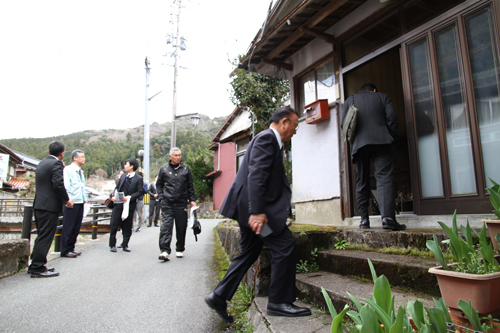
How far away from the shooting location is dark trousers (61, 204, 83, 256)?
232 inches

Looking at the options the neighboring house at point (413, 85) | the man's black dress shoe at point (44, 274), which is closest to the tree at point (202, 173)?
the neighboring house at point (413, 85)

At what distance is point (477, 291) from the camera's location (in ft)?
5.18

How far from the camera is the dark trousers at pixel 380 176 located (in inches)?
145

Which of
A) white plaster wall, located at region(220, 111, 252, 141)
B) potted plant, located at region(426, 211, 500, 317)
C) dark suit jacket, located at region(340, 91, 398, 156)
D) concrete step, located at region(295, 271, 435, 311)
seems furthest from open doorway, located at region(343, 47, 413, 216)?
white plaster wall, located at region(220, 111, 252, 141)

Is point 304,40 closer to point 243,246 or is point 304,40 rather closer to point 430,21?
point 430,21

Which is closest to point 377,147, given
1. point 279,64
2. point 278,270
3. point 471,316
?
point 278,270

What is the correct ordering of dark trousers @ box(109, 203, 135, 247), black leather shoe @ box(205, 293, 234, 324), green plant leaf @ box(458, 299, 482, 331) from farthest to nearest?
dark trousers @ box(109, 203, 135, 247), black leather shoe @ box(205, 293, 234, 324), green plant leaf @ box(458, 299, 482, 331)

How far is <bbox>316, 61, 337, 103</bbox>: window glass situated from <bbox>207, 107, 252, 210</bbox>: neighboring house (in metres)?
10.5

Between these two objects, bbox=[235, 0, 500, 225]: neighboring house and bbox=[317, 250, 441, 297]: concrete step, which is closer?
bbox=[317, 250, 441, 297]: concrete step

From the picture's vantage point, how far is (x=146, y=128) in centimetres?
1606

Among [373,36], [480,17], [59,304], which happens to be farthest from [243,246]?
[373,36]

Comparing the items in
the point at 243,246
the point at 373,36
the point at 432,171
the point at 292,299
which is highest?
the point at 373,36

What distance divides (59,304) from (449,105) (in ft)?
15.8

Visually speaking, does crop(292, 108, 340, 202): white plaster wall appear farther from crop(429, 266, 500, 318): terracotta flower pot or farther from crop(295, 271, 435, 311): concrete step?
crop(429, 266, 500, 318): terracotta flower pot
